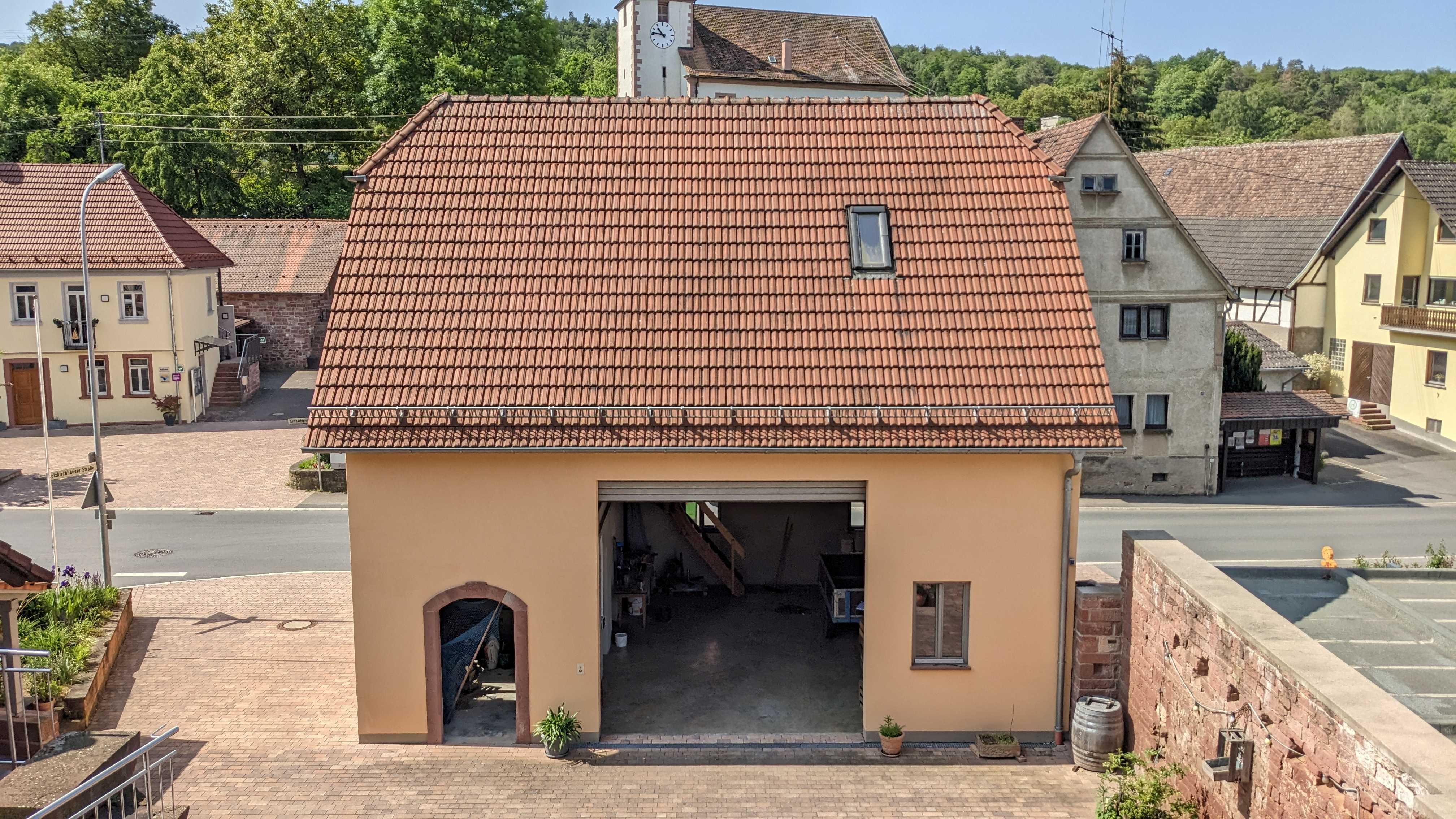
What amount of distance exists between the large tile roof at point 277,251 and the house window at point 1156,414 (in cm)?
2988

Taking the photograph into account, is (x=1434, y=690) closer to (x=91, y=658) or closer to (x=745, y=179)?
(x=745, y=179)

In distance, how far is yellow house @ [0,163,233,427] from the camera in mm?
32875

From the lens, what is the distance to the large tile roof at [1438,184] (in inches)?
1346

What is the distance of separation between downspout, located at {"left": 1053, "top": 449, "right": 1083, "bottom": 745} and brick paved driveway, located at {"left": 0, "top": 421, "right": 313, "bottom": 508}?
740 inches

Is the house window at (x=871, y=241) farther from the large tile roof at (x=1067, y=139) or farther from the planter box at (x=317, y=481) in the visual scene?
the planter box at (x=317, y=481)

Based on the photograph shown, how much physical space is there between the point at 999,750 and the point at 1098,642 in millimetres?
1745

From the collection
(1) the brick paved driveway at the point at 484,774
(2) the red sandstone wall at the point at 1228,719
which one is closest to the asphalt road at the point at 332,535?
(1) the brick paved driveway at the point at 484,774

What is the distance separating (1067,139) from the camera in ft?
92.0

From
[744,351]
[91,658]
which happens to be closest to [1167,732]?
Result: [744,351]

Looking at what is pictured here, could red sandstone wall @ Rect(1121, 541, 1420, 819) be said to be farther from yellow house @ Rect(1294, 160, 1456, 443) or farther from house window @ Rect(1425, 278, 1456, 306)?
house window @ Rect(1425, 278, 1456, 306)

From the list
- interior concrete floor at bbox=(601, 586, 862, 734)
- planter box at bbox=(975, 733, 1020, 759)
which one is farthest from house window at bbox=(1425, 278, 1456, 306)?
planter box at bbox=(975, 733, 1020, 759)

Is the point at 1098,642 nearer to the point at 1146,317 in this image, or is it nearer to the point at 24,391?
the point at 1146,317

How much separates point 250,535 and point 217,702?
9.47 meters

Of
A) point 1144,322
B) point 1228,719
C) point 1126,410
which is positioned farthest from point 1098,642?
point 1144,322
